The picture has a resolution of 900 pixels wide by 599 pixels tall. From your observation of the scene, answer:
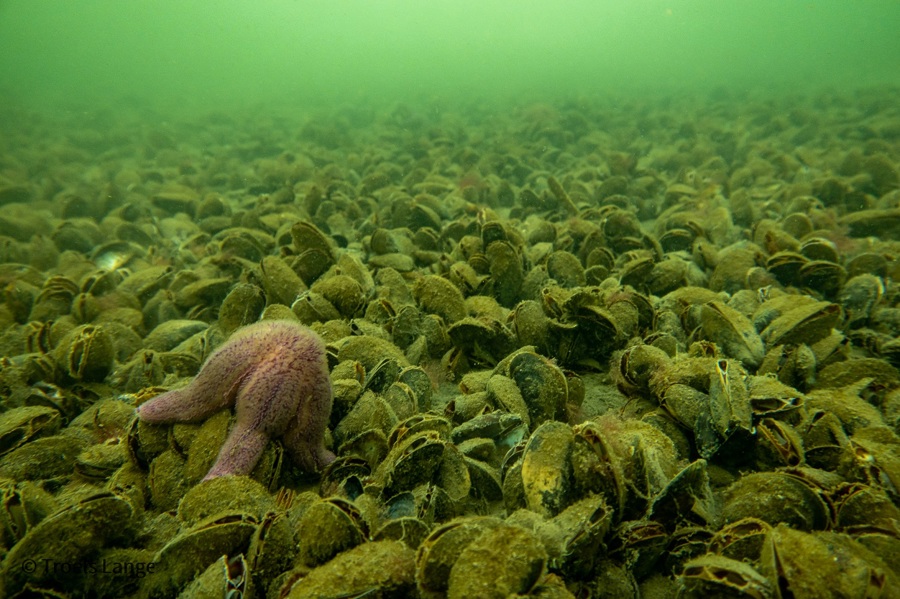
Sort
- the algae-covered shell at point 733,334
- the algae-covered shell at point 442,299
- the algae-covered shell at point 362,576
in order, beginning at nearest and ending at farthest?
the algae-covered shell at point 362,576 < the algae-covered shell at point 733,334 < the algae-covered shell at point 442,299

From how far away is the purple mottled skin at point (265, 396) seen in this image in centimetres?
223

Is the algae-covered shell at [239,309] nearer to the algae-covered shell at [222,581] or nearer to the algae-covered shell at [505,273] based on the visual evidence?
the algae-covered shell at [505,273]

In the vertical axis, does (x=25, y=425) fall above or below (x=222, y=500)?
below

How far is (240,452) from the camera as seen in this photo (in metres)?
2.17

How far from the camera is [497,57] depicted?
58125 millimetres

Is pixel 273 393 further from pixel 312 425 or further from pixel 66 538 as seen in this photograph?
pixel 66 538

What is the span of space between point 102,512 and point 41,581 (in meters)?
0.26

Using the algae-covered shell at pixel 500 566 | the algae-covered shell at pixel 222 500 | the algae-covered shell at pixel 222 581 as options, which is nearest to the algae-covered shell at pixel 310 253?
the algae-covered shell at pixel 222 500

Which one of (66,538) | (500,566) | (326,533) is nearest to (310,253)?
(66,538)

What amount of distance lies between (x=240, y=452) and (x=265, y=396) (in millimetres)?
288

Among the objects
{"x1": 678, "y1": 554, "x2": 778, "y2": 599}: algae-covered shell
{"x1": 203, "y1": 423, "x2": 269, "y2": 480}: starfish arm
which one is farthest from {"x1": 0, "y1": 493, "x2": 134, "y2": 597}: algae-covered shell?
{"x1": 678, "y1": 554, "x2": 778, "y2": 599}: algae-covered shell

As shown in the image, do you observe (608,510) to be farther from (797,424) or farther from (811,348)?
(811,348)

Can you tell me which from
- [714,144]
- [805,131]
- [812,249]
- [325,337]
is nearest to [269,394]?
[325,337]

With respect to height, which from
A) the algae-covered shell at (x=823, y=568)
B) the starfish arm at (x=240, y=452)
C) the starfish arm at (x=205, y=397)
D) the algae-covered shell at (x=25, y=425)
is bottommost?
the algae-covered shell at (x=25, y=425)
